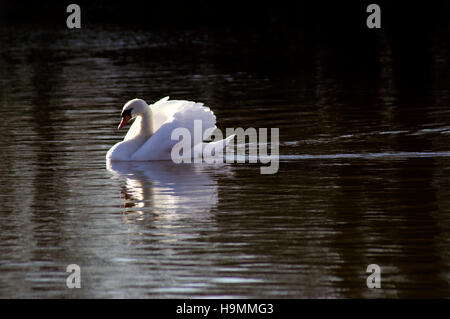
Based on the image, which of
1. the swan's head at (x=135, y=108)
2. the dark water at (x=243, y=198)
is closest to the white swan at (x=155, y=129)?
the swan's head at (x=135, y=108)

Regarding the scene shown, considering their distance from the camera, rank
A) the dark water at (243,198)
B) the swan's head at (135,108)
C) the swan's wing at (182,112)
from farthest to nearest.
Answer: the swan's head at (135,108), the swan's wing at (182,112), the dark water at (243,198)

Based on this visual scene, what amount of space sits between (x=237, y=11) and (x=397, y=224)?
143ft

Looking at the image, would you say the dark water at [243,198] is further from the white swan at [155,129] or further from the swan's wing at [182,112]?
the swan's wing at [182,112]

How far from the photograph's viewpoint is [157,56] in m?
34.3


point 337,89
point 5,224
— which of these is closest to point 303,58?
point 337,89

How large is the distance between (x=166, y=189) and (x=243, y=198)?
1217 millimetres

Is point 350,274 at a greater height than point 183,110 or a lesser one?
lesser

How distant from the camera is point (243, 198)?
12172mm

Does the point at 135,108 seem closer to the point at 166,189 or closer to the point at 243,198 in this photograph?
the point at 166,189

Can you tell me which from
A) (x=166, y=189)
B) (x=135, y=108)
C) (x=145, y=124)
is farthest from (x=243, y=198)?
(x=135, y=108)

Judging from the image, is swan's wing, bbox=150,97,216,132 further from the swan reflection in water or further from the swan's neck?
the swan reflection in water

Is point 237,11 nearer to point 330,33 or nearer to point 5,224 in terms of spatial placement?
point 330,33

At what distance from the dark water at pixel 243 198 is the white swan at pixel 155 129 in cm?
32

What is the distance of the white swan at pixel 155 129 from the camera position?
14.9 metres
